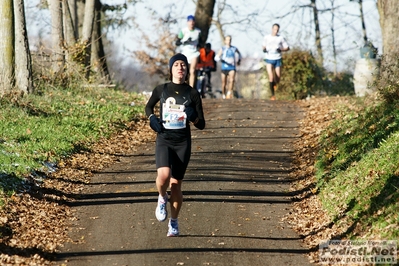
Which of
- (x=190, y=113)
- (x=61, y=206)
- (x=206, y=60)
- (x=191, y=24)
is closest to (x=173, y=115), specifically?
(x=190, y=113)

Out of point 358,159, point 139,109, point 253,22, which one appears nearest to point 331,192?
point 358,159

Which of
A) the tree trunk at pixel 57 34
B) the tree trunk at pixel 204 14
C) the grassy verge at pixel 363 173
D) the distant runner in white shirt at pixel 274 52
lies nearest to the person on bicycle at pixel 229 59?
the distant runner in white shirt at pixel 274 52

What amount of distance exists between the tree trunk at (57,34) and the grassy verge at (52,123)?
4.15 feet

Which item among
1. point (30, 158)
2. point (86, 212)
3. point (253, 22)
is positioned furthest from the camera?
point (253, 22)

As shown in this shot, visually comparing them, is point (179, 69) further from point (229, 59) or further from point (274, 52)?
point (229, 59)

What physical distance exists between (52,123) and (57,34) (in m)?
6.89

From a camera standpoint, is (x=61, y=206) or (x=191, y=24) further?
(x=191, y=24)

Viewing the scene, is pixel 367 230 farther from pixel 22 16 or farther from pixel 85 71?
pixel 85 71

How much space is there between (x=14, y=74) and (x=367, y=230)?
40.5 ft

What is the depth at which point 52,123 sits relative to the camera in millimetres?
17516

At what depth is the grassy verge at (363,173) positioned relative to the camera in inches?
376

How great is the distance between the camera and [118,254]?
926 cm

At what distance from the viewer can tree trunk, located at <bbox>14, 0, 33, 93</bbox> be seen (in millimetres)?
19609

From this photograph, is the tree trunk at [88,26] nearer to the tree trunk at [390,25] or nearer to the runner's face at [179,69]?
the tree trunk at [390,25]
